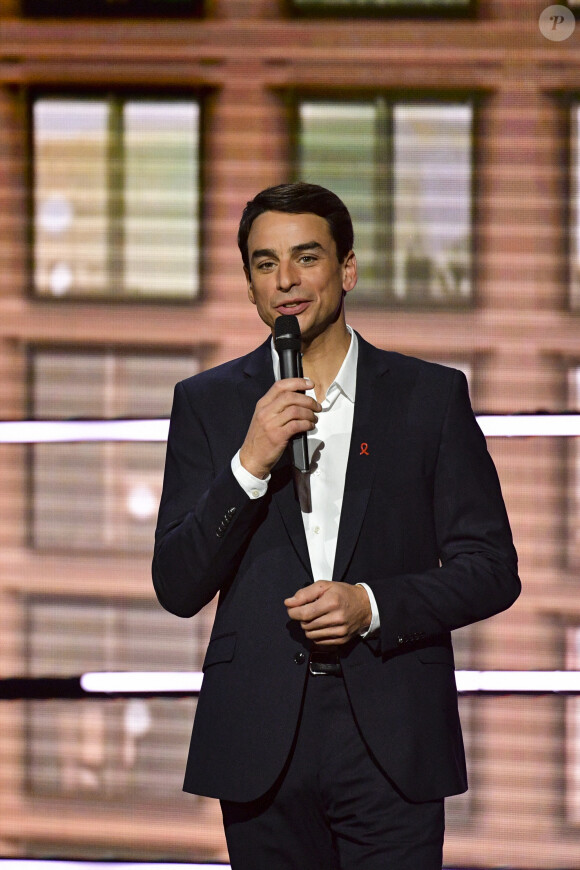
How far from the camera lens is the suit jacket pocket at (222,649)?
1559 millimetres

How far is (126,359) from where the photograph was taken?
2670mm

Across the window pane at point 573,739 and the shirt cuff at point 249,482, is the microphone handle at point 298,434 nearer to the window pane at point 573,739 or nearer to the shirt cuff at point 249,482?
the shirt cuff at point 249,482

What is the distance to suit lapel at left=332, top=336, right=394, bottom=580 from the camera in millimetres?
1519

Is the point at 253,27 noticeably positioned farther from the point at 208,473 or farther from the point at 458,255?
the point at 208,473

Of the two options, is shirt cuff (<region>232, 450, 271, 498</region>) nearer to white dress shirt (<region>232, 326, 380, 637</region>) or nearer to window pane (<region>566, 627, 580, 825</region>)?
white dress shirt (<region>232, 326, 380, 637</region>)

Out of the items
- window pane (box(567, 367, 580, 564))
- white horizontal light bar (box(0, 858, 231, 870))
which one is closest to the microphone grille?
window pane (box(567, 367, 580, 564))

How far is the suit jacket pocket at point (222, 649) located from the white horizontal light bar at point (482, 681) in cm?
104

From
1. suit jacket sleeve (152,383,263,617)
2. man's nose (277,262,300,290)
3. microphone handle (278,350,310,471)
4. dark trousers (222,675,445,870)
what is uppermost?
man's nose (277,262,300,290)

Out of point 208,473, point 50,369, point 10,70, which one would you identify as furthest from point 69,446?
point 208,473

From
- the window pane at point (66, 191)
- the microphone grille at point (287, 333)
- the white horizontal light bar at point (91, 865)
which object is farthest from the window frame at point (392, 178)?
the white horizontal light bar at point (91, 865)

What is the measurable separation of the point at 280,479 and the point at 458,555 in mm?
288

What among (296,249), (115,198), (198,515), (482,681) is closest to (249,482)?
(198,515)

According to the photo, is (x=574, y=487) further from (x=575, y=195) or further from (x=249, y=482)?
(x=249, y=482)

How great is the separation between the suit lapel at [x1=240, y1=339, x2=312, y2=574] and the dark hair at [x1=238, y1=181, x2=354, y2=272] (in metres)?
0.17
